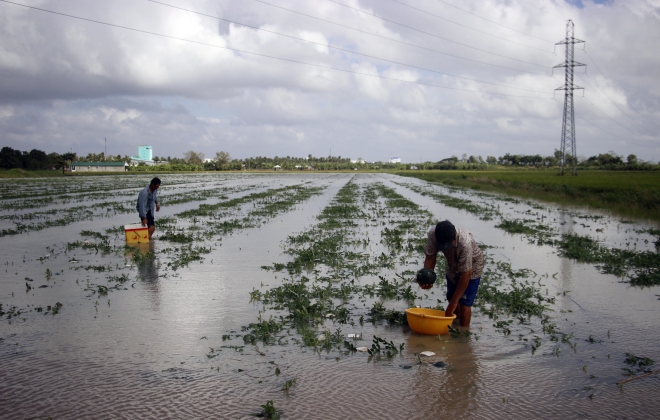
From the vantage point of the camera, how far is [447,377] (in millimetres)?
5566

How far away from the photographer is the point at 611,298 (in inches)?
354

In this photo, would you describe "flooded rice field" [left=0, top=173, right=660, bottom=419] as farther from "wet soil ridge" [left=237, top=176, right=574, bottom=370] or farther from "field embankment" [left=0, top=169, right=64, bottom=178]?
"field embankment" [left=0, top=169, right=64, bottom=178]

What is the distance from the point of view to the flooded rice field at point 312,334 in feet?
16.5

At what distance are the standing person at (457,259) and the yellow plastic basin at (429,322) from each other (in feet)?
0.57

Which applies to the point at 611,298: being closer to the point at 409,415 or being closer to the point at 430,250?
the point at 430,250

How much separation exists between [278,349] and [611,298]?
630 cm

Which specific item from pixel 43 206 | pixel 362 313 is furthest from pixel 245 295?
pixel 43 206

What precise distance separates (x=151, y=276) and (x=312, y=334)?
5084 mm

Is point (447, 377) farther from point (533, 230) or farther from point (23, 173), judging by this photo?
point (23, 173)

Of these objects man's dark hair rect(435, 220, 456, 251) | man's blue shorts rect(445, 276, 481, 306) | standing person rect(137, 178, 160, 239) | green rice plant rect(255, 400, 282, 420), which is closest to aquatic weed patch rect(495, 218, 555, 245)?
man's blue shorts rect(445, 276, 481, 306)

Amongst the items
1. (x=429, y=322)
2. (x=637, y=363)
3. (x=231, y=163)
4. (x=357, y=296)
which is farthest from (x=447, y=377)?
(x=231, y=163)

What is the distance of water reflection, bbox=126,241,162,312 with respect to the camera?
8.66m

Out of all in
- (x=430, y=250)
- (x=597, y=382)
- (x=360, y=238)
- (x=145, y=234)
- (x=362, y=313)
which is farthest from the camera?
(x=360, y=238)

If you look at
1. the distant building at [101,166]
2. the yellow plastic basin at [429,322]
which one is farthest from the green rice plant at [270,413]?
the distant building at [101,166]
